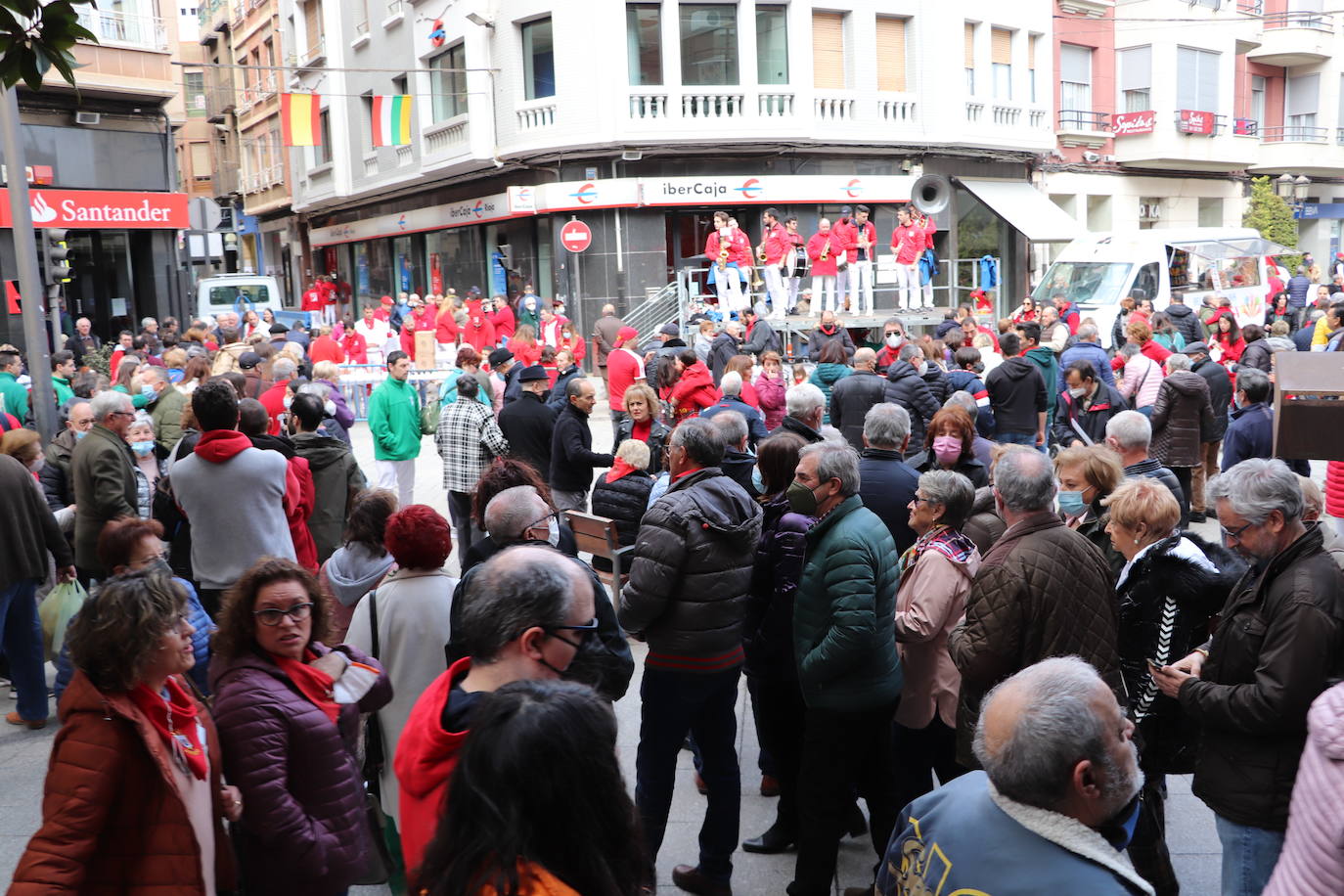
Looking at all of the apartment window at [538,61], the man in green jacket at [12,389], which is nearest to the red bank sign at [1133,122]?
the apartment window at [538,61]

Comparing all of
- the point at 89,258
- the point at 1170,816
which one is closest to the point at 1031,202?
the point at 89,258

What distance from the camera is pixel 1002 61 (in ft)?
93.9

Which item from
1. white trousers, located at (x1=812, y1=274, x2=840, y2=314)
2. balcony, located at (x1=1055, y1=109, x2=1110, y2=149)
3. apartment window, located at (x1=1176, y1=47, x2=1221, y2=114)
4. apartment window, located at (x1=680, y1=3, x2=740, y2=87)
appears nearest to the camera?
white trousers, located at (x1=812, y1=274, x2=840, y2=314)

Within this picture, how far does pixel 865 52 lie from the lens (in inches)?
1021

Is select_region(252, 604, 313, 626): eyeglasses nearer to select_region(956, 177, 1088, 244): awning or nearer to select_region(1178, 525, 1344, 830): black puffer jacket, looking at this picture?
select_region(1178, 525, 1344, 830): black puffer jacket

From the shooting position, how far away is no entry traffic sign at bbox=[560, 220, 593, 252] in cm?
2333

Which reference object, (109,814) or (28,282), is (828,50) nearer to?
(28,282)

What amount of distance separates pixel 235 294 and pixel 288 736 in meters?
25.7

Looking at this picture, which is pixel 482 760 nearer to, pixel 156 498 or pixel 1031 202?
pixel 156 498

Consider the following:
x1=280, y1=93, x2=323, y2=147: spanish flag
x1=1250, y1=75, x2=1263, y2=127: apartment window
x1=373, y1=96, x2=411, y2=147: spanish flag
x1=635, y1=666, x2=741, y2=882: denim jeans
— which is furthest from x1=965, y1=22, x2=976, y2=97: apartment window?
x1=635, y1=666, x2=741, y2=882: denim jeans

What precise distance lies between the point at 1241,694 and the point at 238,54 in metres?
48.3

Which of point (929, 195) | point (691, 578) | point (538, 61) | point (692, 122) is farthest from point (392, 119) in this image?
point (691, 578)

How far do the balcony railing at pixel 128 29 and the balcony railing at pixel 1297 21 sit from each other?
30661 millimetres

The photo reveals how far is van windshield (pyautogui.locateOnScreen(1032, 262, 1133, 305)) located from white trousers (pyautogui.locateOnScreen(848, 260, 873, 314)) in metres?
3.03
